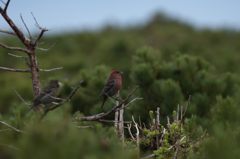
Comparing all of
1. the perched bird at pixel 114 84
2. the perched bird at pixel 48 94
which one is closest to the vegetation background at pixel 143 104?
the perched bird at pixel 48 94

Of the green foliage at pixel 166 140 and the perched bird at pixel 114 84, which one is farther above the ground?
the perched bird at pixel 114 84

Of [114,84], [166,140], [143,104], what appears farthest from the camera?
[143,104]

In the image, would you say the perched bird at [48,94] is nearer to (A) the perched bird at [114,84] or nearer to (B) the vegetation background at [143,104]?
(B) the vegetation background at [143,104]

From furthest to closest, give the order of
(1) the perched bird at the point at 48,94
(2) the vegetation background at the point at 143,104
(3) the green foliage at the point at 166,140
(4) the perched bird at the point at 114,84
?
(4) the perched bird at the point at 114,84 < (1) the perched bird at the point at 48,94 < (3) the green foliage at the point at 166,140 < (2) the vegetation background at the point at 143,104

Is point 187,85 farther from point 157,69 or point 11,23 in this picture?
point 11,23

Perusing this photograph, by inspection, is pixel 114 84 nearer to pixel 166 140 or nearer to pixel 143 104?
pixel 166 140

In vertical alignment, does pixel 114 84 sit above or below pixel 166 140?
above

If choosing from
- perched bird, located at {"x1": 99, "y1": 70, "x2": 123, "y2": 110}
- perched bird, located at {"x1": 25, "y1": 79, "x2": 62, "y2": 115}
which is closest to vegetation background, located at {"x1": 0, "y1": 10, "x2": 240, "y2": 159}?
perched bird, located at {"x1": 25, "y1": 79, "x2": 62, "y2": 115}

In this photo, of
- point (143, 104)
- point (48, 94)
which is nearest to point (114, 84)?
point (48, 94)

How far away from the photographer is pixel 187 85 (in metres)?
4.70

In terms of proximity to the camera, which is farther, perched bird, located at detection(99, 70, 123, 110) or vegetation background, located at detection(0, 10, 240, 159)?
perched bird, located at detection(99, 70, 123, 110)

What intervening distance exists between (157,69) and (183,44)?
13.1 metres

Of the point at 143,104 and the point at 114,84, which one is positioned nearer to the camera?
the point at 114,84

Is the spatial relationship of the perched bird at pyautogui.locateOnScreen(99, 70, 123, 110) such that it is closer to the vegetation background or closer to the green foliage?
the vegetation background
